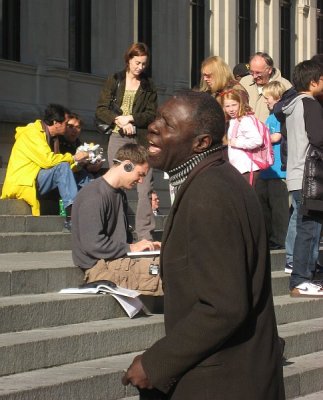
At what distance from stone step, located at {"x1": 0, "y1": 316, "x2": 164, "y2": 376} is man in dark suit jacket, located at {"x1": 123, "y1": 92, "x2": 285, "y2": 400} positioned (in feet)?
11.3

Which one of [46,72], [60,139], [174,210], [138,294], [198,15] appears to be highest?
[198,15]

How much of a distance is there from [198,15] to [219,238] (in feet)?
72.3

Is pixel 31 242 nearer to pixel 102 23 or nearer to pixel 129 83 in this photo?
pixel 129 83

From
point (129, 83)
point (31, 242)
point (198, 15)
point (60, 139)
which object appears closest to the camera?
point (31, 242)

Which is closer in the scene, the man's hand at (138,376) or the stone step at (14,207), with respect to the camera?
the man's hand at (138,376)

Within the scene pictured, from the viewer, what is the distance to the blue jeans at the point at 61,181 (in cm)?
1176

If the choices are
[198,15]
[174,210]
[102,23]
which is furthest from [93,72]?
[174,210]

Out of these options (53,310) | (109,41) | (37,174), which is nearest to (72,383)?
(53,310)

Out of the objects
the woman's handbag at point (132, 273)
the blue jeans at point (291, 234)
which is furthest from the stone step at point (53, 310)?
the blue jeans at point (291, 234)

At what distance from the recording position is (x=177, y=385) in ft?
12.5

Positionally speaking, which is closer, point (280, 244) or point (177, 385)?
point (177, 385)

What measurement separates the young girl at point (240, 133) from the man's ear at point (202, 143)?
23.2 feet

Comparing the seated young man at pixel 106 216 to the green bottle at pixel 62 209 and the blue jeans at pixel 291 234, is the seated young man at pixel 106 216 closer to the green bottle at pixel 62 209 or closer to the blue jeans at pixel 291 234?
the blue jeans at pixel 291 234

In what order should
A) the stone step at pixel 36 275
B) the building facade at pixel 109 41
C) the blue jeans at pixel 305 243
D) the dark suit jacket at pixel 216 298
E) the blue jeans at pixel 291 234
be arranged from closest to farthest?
1. the dark suit jacket at pixel 216 298
2. the stone step at pixel 36 275
3. the blue jeans at pixel 305 243
4. the blue jeans at pixel 291 234
5. the building facade at pixel 109 41
